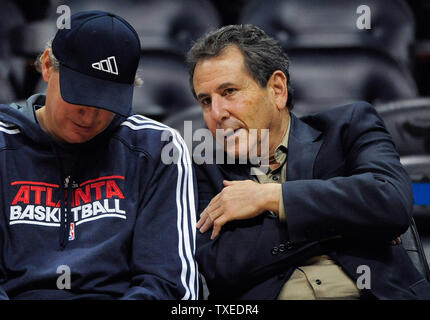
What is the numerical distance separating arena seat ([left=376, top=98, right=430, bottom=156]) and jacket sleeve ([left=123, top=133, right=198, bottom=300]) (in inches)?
39.5

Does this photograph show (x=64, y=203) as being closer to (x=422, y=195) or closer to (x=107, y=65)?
(x=107, y=65)

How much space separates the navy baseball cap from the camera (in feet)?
4.24

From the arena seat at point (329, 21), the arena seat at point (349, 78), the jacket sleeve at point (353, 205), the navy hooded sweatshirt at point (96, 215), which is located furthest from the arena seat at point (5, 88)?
the jacket sleeve at point (353, 205)

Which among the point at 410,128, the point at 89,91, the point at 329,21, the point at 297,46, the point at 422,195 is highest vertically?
the point at 329,21

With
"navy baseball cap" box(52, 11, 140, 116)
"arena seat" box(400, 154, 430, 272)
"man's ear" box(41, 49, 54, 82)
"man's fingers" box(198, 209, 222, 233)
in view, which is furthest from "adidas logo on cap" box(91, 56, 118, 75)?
"arena seat" box(400, 154, 430, 272)

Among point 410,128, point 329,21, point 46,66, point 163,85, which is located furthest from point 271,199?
point 329,21

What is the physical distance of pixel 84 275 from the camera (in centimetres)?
128

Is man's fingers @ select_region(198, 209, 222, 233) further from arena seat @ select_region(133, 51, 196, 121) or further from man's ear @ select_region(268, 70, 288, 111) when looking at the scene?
arena seat @ select_region(133, 51, 196, 121)

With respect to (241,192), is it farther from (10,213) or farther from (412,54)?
(412,54)

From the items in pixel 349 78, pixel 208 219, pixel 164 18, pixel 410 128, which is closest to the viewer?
pixel 208 219

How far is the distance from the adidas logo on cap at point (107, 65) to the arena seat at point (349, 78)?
151cm

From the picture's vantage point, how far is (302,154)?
1.48 metres

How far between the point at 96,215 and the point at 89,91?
0.82 ft

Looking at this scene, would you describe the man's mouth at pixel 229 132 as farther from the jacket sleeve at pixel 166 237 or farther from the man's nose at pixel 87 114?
the man's nose at pixel 87 114
